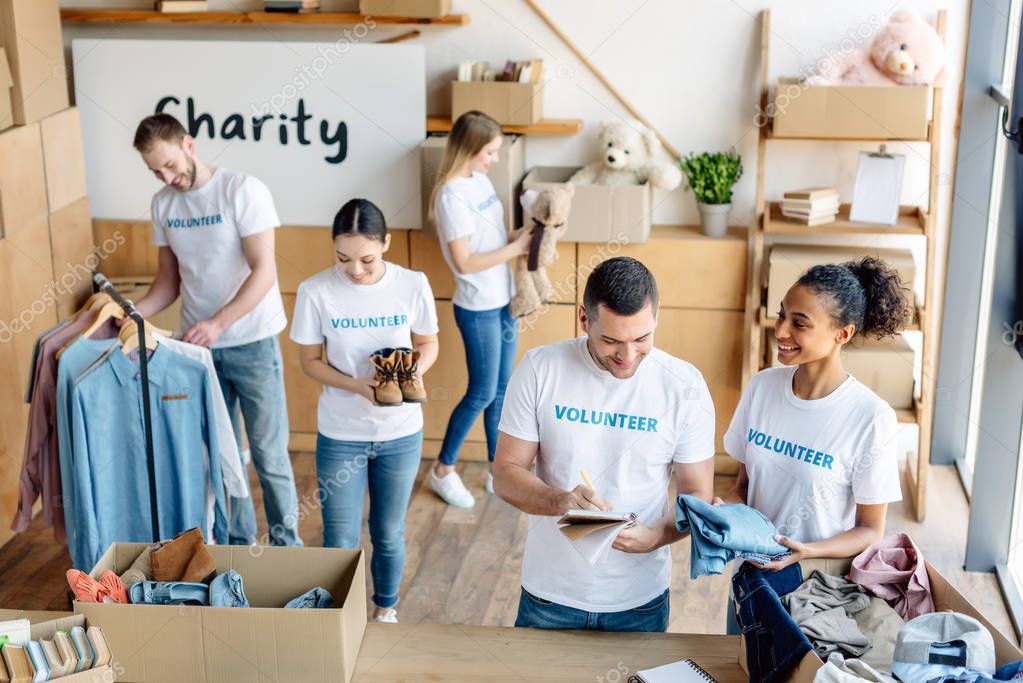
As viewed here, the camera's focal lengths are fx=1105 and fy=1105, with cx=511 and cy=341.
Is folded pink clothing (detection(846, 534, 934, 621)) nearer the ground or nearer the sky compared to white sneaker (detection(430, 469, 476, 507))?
nearer the sky

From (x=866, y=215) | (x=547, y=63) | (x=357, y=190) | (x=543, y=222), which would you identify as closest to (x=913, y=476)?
(x=866, y=215)

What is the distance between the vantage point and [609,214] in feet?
14.4

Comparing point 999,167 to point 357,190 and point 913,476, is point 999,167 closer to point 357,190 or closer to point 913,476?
point 913,476

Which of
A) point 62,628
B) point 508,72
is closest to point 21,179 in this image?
point 508,72

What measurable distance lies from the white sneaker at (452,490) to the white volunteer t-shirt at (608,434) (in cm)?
218

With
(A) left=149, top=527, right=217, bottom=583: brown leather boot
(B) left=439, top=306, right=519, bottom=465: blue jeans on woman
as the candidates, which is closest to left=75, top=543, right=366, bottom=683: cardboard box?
(A) left=149, top=527, right=217, bottom=583: brown leather boot

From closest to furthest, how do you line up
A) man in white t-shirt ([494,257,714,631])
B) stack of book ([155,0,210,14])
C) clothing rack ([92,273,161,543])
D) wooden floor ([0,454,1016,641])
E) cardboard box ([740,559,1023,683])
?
cardboard box ([740,559,1023,683]), man in white t-shirt ([494,257,714,631]), clothing rack ([92,273,161,543]), wooden floor ([0,454,1016,641]), stack of book ([155,0,210,14])

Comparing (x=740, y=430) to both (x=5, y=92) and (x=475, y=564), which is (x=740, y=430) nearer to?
(x=475, y=564)

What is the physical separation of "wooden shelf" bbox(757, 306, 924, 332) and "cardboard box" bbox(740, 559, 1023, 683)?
90.2 inches

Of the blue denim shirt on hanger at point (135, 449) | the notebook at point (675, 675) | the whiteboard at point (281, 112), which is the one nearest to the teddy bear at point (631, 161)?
the whiteboard at point (281, 112)

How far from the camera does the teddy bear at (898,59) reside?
406cm

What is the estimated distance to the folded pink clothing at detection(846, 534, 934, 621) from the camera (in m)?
2.02

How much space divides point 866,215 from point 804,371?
216cm

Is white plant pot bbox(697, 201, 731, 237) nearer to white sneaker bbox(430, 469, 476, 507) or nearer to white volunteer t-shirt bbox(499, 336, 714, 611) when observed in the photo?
white sneaker bbox(430, 469, 476, 507)
